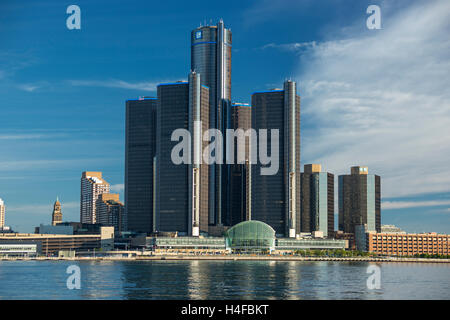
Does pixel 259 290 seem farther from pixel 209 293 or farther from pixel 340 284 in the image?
pixel 340 284

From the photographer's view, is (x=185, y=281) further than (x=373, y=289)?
Yes
